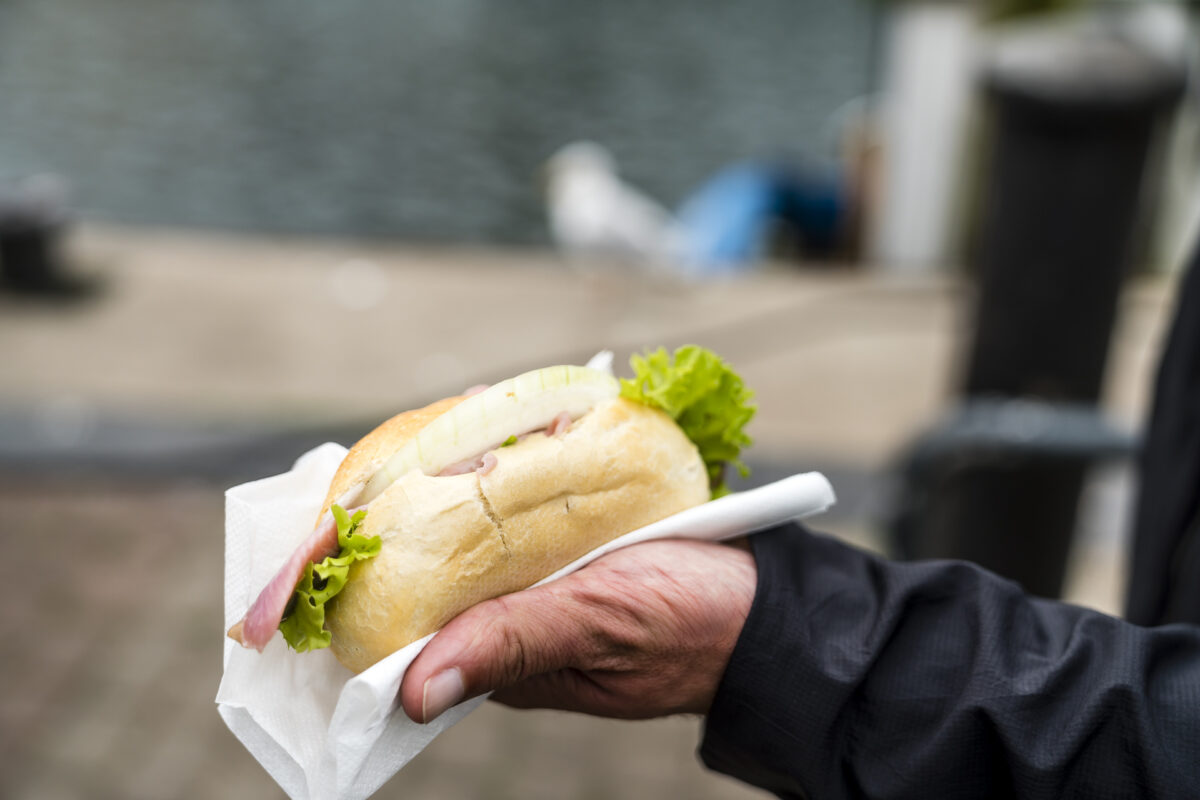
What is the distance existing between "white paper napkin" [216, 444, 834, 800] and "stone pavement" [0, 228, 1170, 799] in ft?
7.05

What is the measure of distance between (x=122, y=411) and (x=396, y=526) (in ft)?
17.5

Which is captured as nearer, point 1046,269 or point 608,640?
point 608,640

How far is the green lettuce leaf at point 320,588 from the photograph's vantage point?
1499mm

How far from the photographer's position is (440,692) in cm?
142

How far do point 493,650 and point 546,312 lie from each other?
6.79m

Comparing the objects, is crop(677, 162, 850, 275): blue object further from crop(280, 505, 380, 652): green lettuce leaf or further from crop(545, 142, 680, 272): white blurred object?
crop(280, 505, 380, 652): green lettuce leaf

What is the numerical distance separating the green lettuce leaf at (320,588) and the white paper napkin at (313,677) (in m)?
0.09

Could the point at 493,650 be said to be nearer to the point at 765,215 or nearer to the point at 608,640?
the point at 608,640

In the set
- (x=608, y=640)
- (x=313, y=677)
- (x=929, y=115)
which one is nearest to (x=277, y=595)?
(x=313, y=677)

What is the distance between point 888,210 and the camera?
8.77 meters

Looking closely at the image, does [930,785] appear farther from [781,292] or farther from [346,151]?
[346,151]

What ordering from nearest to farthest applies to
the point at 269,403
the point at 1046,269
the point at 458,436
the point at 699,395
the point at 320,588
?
the point at 320,588 < the point at 458,436 < the point at 699,395 < the point at 1046,269 < the point at 269,403

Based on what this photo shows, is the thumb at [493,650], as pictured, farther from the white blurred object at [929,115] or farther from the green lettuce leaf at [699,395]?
the white blurred object at [929,115]

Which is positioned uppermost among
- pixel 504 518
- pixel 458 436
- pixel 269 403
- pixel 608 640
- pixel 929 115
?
pixel 929 115
